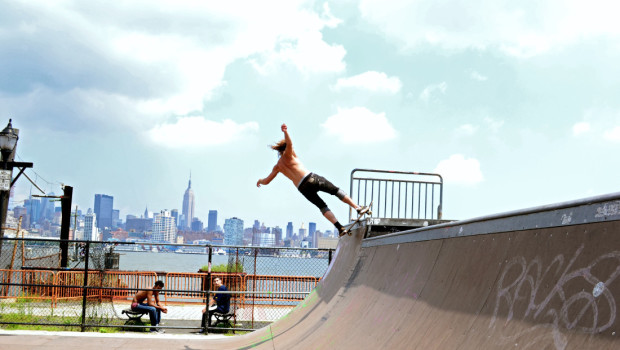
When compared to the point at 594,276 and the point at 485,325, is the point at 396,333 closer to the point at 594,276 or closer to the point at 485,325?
the point at 485,325

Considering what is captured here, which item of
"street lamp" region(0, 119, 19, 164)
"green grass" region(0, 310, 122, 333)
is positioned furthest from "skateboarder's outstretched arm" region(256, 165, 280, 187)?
"street lamp" region(0, 119, 19, 164)

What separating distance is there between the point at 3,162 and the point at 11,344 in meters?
4.50

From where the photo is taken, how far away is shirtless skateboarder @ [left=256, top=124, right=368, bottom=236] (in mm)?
7199

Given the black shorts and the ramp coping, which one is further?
the black shorts

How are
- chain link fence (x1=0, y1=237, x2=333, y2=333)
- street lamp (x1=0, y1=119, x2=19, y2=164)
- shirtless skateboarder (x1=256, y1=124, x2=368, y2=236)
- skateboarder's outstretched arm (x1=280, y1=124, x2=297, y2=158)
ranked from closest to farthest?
skateboarder's outstretched arm (x1=280, y1=124, x2=297, y2=158), shirtless skateboarder (x1=256, y1=124, x2=368, y2=236), chain link fence (x1=0, y1=237, x2=333, y2=333), street lamp (x1=0, y1=119, x2=19, y2=164)

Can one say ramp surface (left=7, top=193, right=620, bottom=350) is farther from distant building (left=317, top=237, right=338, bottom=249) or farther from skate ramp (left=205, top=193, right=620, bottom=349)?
distant building (left=317, top=237, right=338, bottom=249)

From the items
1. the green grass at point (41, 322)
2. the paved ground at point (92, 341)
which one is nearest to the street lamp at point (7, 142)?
the green grass at point (41, 322)

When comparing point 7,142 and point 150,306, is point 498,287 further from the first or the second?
point 7,142

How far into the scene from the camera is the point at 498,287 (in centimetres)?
272

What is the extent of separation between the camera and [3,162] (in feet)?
34.8

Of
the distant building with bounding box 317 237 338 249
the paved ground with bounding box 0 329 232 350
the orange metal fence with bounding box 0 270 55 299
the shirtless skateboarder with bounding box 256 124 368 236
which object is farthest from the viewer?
the orange metal fence with bounding box 0 270 55 299

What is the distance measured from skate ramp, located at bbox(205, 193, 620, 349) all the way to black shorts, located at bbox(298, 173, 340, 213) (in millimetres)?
2143

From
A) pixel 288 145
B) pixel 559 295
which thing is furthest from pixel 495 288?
pixel 288 145

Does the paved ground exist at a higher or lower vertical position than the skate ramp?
lower
